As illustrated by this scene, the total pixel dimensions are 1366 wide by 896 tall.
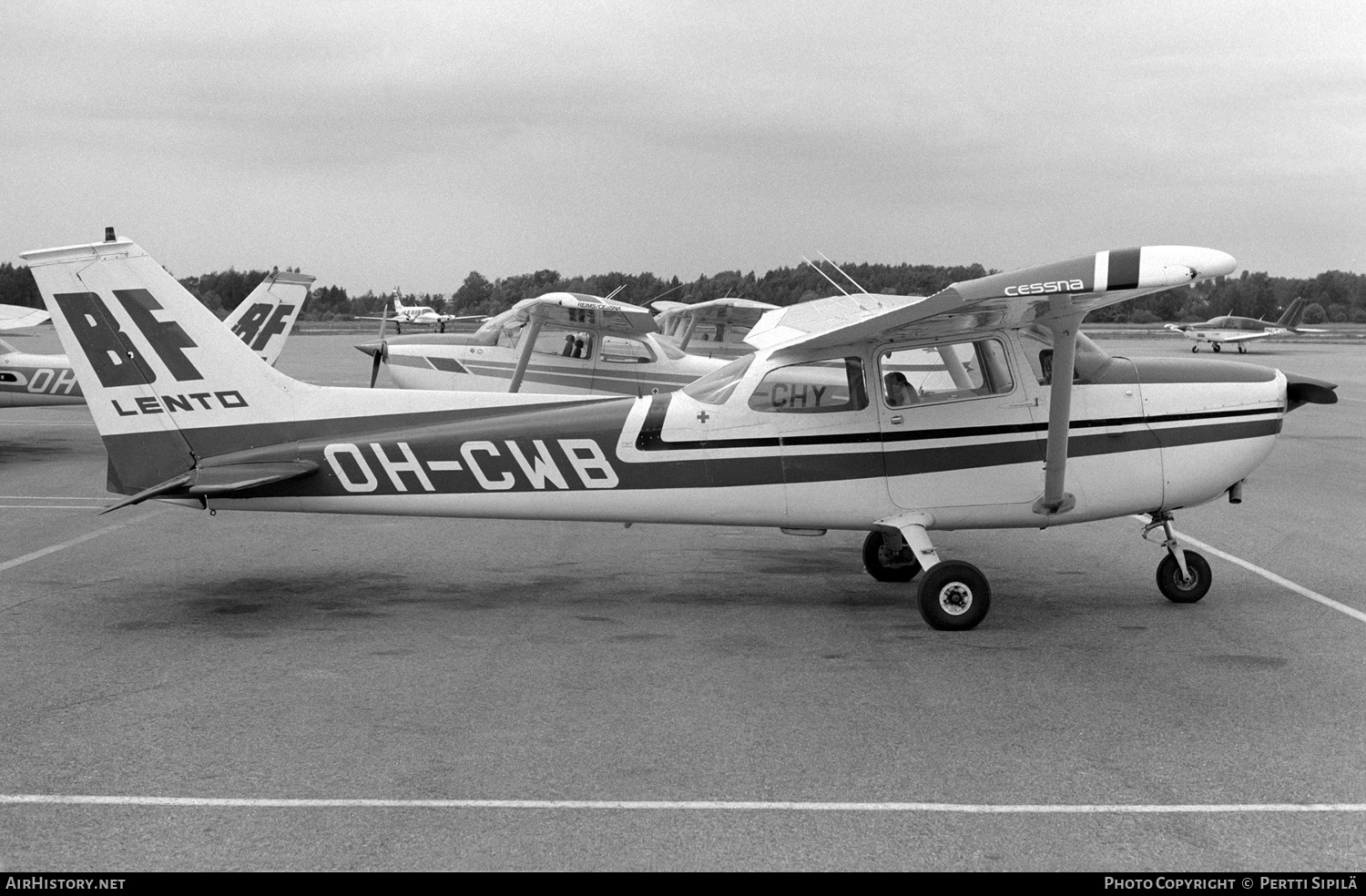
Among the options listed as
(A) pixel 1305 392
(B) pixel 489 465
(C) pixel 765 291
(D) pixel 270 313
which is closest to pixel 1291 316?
(C) pixel 765 291

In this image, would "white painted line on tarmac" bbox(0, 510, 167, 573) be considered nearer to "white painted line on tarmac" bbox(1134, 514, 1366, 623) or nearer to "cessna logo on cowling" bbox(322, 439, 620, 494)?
"cessna logo on cowling" bbox(322, 439, 620, 494)

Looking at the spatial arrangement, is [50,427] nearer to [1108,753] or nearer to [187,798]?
[187,798]

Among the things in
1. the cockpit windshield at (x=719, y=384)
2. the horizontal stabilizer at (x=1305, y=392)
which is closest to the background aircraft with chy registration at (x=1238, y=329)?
the horizontal stabilizer at (x=1305, y=392)

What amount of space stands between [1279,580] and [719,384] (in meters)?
4.46

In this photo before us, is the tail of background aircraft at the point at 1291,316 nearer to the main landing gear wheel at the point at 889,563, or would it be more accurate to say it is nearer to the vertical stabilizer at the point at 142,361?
the main landing gear wheel at the point at 889,563

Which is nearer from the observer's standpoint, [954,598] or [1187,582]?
[954,598]

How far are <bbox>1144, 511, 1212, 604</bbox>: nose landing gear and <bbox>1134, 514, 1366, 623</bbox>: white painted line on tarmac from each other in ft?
1.17

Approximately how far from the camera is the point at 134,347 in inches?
318

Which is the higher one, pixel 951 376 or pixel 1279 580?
pixel 951 376

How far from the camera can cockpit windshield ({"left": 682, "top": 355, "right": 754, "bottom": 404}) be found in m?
8.34

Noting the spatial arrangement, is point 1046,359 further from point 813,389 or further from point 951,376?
point 813,389

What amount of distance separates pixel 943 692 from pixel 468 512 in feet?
11.0

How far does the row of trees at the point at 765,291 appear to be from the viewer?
25.8 meters

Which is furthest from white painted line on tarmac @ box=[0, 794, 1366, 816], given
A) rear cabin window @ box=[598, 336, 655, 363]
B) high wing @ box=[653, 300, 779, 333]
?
high wing @ box=[653, 300, 779, 333]
